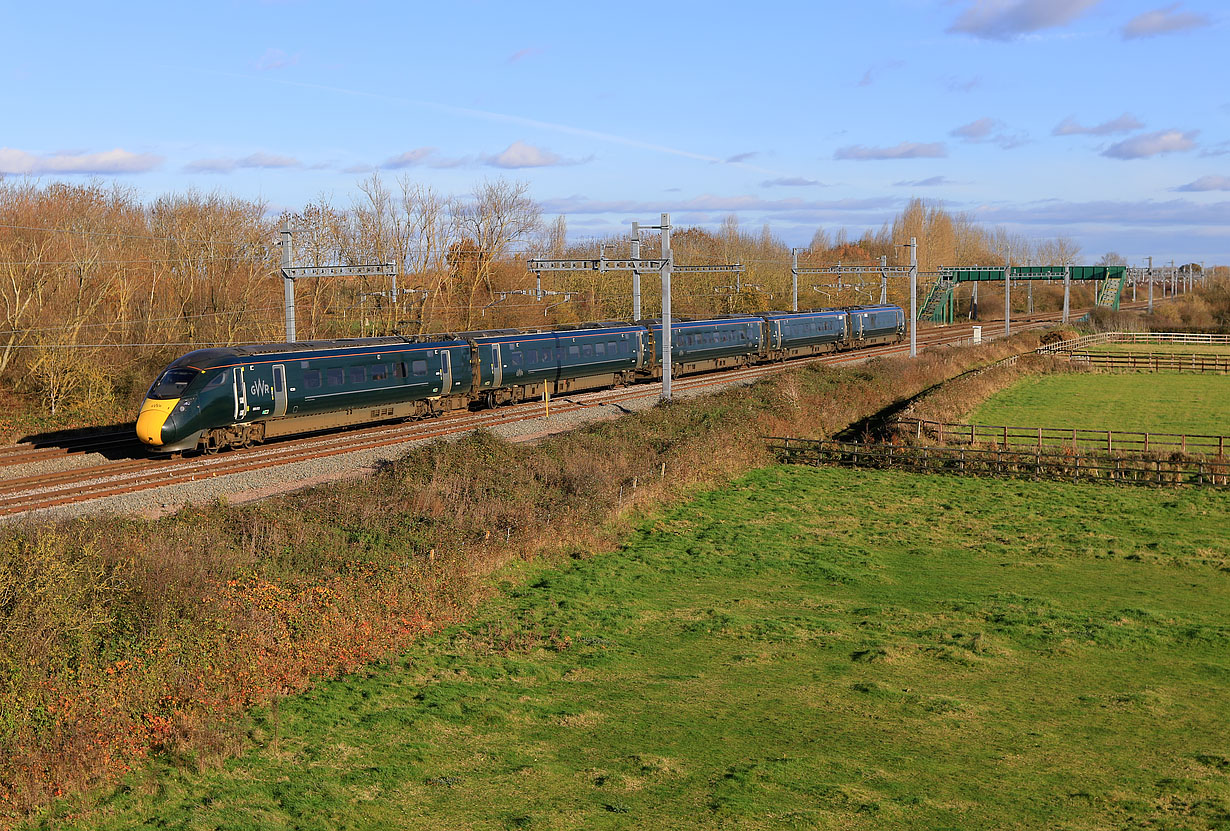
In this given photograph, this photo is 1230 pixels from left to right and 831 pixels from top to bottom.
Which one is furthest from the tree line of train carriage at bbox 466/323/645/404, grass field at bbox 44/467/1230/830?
grass field at bbox 44/467/1230/830

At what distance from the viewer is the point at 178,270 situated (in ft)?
165

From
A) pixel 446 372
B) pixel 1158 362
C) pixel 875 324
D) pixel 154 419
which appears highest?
pixel 875 324


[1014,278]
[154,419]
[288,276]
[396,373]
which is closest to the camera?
[154,419]

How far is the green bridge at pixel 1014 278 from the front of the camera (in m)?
112

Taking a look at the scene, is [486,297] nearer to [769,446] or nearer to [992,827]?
[769,446]

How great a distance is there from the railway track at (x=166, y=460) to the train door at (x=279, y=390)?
1.20m

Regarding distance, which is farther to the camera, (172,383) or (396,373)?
(396,373)

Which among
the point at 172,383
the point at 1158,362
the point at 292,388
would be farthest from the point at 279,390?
the point at 1158,362

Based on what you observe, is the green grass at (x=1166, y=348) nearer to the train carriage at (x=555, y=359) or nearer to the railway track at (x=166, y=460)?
the train carriage at (x=555, y=359)

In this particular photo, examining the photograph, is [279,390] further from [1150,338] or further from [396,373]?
[1150,338]

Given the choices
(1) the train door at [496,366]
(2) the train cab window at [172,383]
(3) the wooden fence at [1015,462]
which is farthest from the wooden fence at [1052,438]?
(2) the train cab window at [172,383]

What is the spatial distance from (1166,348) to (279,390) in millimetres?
77872

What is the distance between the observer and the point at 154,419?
2942 cm

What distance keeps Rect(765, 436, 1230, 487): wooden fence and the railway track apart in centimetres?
1094
